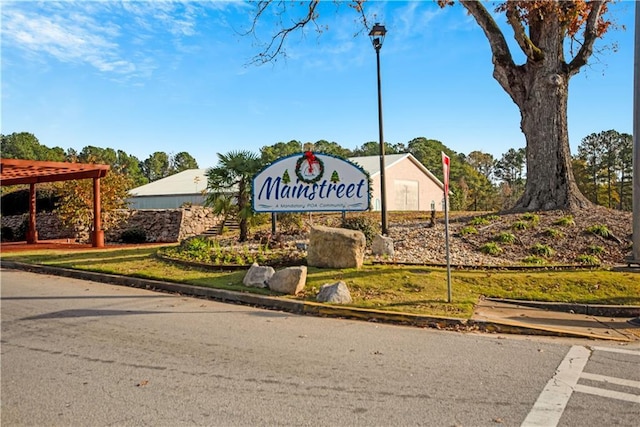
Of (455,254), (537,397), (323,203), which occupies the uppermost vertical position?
(323,203)

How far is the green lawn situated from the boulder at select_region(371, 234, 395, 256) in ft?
4.48

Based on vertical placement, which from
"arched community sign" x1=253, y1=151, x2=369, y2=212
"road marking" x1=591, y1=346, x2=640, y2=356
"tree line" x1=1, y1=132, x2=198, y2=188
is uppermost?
"tree line" x1=1, y1=132, x2=198, y2=188

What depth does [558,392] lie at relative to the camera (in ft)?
13.3

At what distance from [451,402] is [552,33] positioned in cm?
1517

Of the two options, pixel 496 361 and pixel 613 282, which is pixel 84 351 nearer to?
pixel 496 361

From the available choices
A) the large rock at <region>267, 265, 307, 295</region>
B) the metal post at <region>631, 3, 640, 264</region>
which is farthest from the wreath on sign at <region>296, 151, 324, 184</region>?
the metal post at <region>631, 3, 640, 264</region>

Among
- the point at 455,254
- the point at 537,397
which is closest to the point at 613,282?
the point at 455,254

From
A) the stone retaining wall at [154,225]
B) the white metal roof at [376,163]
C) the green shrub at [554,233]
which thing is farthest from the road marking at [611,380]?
the white metal roof at [376,163]

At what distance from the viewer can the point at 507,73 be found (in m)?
15.6

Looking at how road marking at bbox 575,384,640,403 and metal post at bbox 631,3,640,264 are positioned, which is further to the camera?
metal post at bbox 631,3,640,264

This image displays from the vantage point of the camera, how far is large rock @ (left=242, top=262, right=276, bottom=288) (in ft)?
29.0

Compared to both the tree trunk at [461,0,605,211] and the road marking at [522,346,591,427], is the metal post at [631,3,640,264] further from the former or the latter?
the tree trunk at [461,0,605,211]

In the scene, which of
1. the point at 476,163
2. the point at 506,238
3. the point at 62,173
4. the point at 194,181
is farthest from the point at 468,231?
the point at 476,163

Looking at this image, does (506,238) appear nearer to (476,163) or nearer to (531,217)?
(531,217)
